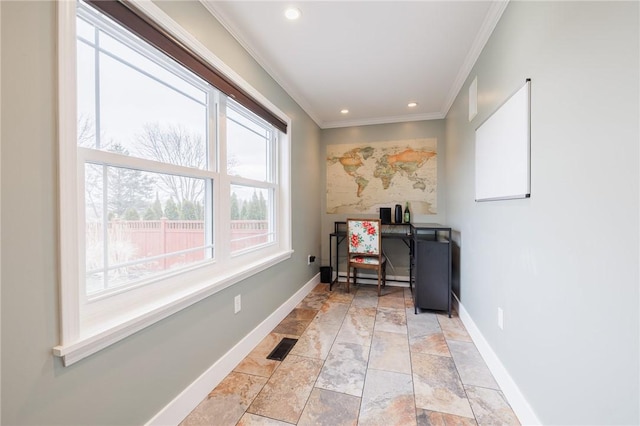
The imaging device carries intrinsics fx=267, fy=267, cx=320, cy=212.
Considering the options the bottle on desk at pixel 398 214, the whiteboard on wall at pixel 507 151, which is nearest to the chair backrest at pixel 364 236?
Answer: the bottle on desk at pixel 398 214

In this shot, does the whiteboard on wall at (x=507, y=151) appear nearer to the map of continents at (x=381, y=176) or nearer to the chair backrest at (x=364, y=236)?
the chair backrest at (x=364, y=236)

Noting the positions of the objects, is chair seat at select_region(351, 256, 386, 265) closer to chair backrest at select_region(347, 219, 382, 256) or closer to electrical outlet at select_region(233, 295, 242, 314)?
chair backrest at select_region(347, 219, 382, 256)

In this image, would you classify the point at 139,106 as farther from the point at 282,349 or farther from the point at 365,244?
the point at 365,244

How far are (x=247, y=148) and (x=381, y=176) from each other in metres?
2.22

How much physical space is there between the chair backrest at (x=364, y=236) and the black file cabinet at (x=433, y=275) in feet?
2.06

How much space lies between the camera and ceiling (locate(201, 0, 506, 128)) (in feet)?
5.66

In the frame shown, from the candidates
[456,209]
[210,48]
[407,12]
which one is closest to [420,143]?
[456,209]

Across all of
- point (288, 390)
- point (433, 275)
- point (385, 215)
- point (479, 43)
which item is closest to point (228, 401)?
point (288, 390)

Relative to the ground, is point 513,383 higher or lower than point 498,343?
lower

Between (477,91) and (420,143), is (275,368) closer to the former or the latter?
(477,91)

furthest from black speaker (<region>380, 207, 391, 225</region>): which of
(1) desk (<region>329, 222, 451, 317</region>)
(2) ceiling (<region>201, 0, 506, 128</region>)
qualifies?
(2) ceiling (<region>201, 0, 506, 128</region>)

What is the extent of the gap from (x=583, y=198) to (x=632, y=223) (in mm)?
206

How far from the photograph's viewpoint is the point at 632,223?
79 cm

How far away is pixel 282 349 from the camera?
6.91ft
